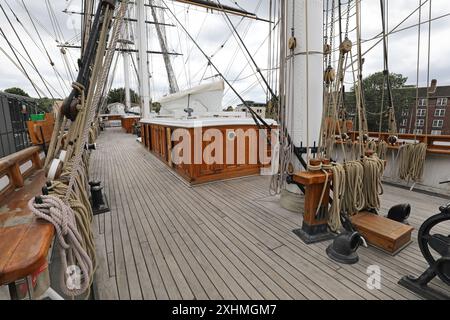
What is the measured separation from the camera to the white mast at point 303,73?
2.93m

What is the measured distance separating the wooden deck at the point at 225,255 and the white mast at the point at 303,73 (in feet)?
3.76

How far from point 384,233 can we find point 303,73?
204 centimetres

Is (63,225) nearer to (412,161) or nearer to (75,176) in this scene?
(75,176)

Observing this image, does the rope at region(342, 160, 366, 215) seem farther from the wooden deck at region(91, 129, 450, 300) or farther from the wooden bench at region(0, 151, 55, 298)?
the wooden bench at region(0, 151, 55, 298)

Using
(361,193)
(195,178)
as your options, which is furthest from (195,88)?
(361,193)

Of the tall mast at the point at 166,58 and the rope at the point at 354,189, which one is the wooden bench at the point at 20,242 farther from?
the tall mast at the point at 166,58

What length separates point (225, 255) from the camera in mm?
2264

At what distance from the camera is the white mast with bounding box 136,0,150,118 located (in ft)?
33.7

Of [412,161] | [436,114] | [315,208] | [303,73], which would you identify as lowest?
[315,208]

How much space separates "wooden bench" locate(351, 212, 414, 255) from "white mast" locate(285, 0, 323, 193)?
104cm

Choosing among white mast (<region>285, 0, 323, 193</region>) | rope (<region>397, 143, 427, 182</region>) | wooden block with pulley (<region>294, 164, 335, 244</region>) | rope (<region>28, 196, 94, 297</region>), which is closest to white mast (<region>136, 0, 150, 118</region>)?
white mast (<region>285, 0, 323, 193</region>)

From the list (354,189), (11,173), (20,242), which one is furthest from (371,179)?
(11,173)

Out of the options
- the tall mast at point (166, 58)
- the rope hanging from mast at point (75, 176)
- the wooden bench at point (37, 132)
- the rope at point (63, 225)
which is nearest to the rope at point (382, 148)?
the rope hanging from mast at point (75, 176)

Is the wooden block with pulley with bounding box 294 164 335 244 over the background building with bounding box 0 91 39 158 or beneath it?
beneath
